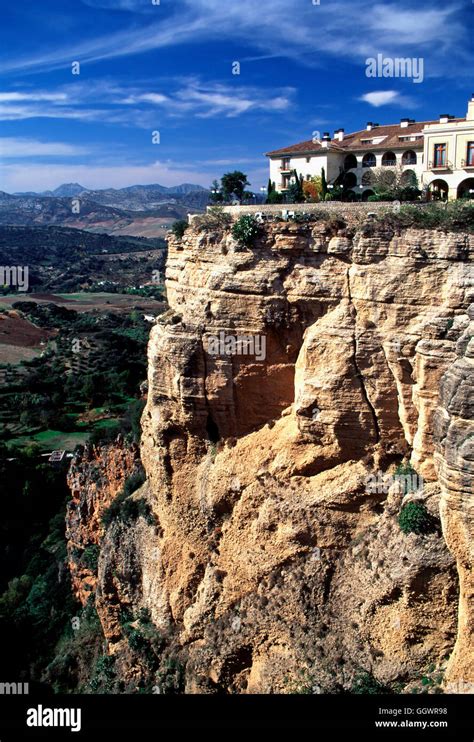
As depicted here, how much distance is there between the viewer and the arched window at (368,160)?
2269 cm

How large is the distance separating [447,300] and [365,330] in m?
2.01

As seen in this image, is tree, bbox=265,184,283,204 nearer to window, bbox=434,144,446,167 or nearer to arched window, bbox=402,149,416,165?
arched window, bbox=402,149,416,165

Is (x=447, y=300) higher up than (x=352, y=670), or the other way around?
(x=447, y=300)

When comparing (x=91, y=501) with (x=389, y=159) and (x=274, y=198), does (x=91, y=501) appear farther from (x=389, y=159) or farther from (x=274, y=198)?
(x=389, y=159)

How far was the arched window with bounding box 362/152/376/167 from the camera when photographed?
22688 mm

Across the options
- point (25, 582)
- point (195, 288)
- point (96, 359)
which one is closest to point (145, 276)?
point (96, 359)

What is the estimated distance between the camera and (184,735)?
13.9 metres

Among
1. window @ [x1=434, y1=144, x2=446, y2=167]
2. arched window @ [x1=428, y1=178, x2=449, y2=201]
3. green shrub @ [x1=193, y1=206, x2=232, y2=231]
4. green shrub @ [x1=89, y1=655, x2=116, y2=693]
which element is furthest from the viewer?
green shrub @ [x1=89, y1=655, x2=116, y2=693]

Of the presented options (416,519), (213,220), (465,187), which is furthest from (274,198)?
(416,519)

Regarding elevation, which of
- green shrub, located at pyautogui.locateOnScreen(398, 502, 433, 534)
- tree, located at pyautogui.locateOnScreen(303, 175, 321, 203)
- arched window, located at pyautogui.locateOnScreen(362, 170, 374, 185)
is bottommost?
green shrub, located at pyautogui.locateOnScreen(398, 502, 433, 534)

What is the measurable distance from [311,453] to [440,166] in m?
9.57

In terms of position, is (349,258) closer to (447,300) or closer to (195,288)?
(447,300)

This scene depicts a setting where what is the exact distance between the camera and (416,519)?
15.1 metres

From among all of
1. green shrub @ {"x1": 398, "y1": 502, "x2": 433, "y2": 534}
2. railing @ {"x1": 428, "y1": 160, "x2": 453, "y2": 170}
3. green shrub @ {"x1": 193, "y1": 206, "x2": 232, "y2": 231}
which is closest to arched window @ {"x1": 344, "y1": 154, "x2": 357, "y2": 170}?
railing @ {"x1": 428, "y1": 160, "x2": 453, "y2": 170}
